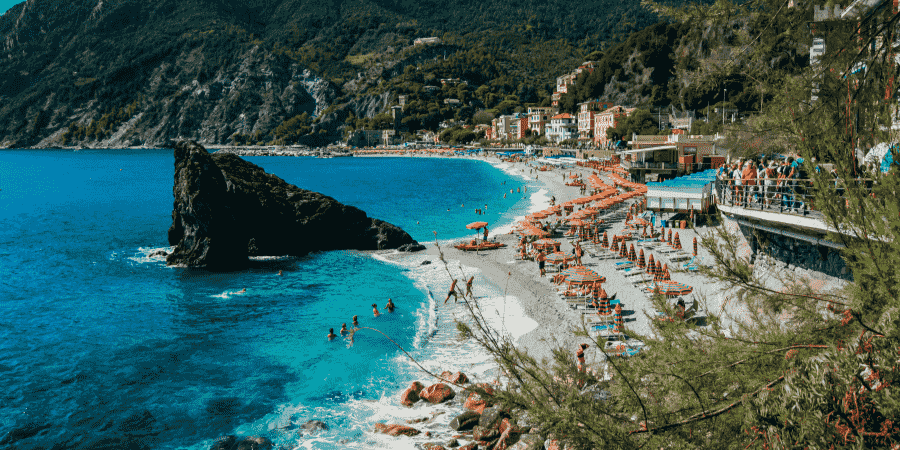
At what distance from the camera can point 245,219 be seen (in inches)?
1240

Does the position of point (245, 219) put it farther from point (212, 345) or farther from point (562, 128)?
point (562, 128)

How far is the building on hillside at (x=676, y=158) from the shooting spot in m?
40.9

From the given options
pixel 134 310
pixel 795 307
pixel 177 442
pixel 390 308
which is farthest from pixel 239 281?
pixel 795 307

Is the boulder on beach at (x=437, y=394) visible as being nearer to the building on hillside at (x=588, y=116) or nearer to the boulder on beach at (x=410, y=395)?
the boulder on beach at (x=410, y=395)

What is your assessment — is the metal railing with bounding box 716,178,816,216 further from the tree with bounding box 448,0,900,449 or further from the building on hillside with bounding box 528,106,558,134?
the building on hillside with bounding box 528,106,558,134

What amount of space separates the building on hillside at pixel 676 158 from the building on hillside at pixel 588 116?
61.8 meters

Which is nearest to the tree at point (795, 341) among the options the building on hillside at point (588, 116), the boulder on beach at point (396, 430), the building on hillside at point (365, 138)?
the boulder on beach at point (396, 430)

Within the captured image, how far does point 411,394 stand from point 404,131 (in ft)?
589

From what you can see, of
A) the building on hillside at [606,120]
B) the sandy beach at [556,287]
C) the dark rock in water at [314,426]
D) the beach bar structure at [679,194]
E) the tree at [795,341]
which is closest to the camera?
the tree at [795,341]

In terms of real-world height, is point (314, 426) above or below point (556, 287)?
below

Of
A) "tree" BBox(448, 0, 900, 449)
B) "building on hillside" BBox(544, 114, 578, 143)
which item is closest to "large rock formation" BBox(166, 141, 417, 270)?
"tree" BBox(448, 0, 900, 449)

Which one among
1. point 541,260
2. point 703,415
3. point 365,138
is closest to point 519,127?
point 365,138

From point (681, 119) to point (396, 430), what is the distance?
76.2 metres

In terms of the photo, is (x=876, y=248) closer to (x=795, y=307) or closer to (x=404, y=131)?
(x=795, y=307)
